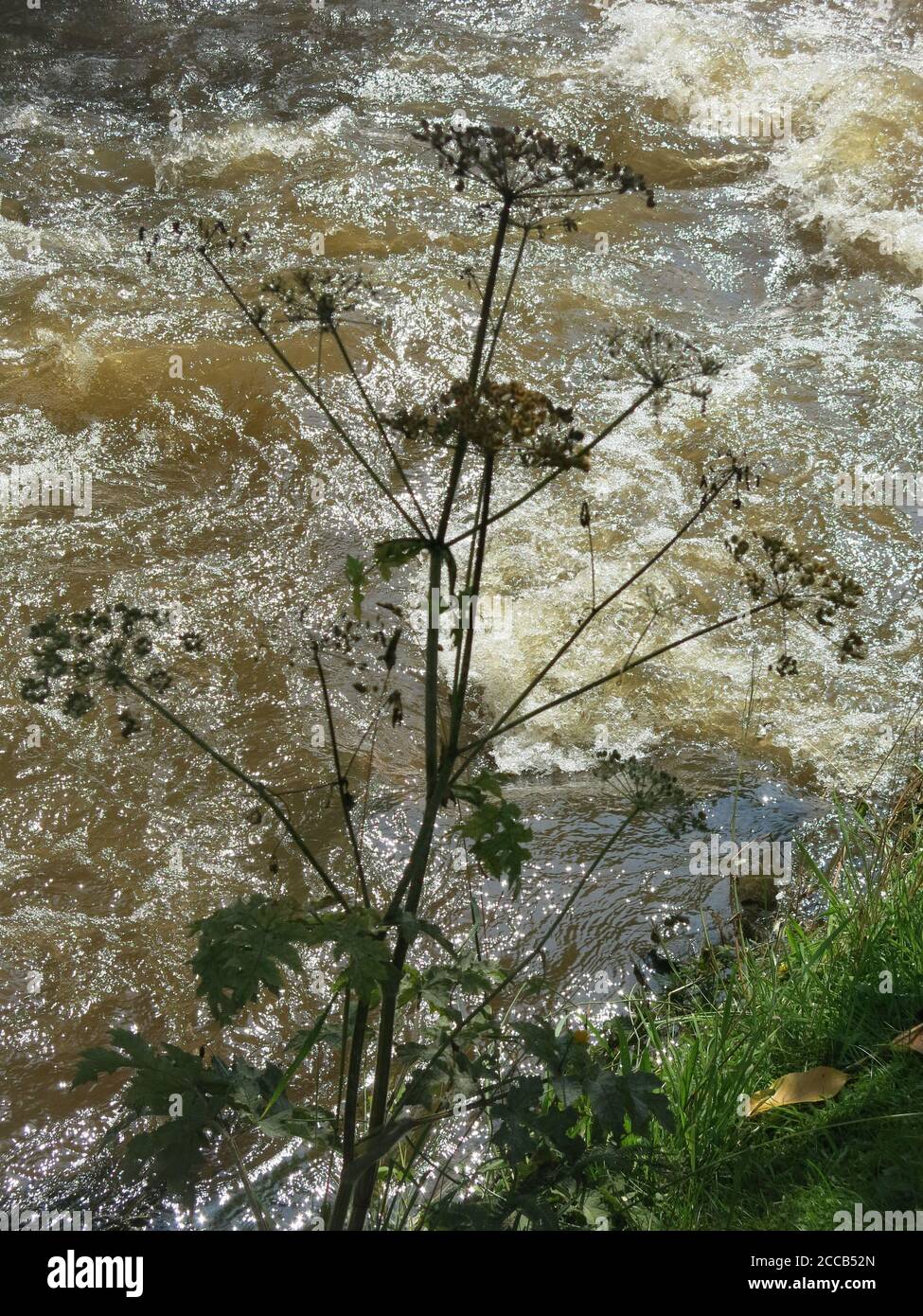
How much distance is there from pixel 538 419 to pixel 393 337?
17.2ft

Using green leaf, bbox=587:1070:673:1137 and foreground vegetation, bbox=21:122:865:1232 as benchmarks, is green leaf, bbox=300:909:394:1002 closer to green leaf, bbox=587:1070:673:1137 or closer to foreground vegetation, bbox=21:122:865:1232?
foreground vegetation, bbox=21:122:865:1232

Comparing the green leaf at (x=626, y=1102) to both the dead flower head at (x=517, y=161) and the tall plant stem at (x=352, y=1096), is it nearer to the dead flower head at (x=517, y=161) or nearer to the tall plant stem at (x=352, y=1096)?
Answer: the tall plant stem at (x=352, y=1096)

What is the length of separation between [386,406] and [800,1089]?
4.25 m

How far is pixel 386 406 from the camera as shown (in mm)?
6426

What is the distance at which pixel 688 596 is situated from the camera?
5.45 meters

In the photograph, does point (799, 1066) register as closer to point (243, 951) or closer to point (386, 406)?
point (243, 951)

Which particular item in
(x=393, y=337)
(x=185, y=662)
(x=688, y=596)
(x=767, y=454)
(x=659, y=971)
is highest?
(x=393, y=337)

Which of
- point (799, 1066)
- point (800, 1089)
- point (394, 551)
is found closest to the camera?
point (394, 551)

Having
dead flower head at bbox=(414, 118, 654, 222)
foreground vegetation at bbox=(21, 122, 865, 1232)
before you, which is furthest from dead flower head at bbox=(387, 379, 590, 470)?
dead flower head at bbox=(414, 118, 654, 222)

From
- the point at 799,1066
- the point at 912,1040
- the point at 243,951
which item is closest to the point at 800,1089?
the point at 799,1066

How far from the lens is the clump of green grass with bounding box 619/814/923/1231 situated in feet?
8.68
